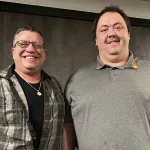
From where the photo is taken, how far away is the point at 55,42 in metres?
2.23

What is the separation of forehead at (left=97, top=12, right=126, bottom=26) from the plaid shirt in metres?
0.49

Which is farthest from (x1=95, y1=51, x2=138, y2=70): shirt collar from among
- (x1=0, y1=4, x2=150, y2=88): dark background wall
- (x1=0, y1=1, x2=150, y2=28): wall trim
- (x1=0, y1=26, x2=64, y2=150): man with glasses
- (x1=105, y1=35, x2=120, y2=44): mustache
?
(x1=0, y1=1, x2=150, y2=28): wall trim

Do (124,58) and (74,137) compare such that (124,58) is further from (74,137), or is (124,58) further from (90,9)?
(90,9)

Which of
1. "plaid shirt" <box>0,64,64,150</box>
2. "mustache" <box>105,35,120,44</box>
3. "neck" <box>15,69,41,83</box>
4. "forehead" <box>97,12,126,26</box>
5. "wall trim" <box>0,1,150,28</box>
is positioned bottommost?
"plaid shirt" <box>0,64,64,150</box>

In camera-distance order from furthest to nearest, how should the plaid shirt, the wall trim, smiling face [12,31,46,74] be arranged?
1. the wall trim
2. smiling face [12,31,46,74]
3. the plaid shirt

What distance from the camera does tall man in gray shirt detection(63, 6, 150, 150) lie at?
1292mm

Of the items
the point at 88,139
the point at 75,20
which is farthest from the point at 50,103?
the point at 75,20

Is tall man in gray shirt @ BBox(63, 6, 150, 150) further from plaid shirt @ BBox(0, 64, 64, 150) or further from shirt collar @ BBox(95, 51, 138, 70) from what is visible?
plaid shirt @ BBox(0, 64, 64, 150)

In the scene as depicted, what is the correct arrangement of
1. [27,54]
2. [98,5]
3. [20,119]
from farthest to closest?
[98,5] → [27,54] → [20,119]

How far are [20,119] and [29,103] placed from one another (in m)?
0.10

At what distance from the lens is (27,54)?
1428 millimetres

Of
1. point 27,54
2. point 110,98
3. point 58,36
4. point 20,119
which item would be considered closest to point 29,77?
point 27,54

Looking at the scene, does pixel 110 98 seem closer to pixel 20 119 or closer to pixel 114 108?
pixel 114 108

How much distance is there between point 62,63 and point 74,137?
31.4 inches
